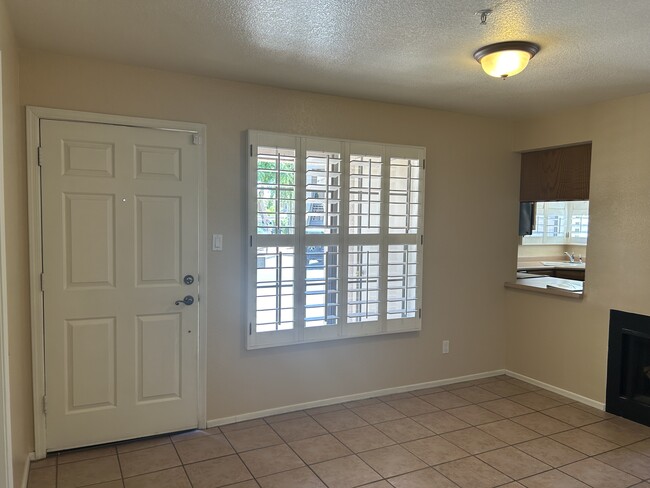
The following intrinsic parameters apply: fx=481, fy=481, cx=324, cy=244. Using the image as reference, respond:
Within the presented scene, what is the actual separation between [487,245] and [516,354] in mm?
1062

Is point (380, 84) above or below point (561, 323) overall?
above

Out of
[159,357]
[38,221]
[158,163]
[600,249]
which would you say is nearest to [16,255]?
[38,221]

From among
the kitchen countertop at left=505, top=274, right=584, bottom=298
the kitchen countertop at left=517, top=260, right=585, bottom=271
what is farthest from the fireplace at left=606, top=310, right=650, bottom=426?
the kitchen countertop at left=517, top=260, right=585, bottom=271

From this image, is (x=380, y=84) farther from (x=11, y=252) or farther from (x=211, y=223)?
(x=11, y=252)

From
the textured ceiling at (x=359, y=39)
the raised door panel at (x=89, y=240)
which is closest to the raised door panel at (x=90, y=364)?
the raised door panel at (x=89, y=240)

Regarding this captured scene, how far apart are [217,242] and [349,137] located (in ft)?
4.23

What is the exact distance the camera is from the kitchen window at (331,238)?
333cm

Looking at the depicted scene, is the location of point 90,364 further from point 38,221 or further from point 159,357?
point 38,221

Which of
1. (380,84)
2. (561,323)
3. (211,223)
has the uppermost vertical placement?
(380,84)

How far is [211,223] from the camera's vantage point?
3.22m

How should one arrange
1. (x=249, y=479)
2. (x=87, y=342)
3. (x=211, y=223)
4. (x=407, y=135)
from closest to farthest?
(x=249, y=479) → (x=87, y=342) → (x=211, y=223) → (x=407, y=135)

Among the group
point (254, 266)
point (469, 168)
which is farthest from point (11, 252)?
point (469, 168)

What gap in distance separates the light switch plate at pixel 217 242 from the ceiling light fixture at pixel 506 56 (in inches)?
76.5

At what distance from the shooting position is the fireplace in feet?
11.5
